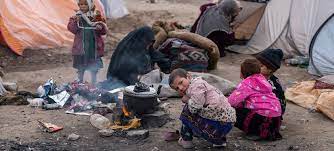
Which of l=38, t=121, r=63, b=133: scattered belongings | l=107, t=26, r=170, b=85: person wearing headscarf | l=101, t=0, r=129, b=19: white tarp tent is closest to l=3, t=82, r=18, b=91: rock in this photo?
l=107, t=26, r=170, b=85: person wearing headscarf

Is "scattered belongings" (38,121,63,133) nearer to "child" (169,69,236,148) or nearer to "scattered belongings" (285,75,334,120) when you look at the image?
"child" (169,69,236,148)

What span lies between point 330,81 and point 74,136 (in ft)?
12.6

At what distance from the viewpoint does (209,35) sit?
1054 cm

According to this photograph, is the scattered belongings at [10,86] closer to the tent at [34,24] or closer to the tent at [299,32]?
the tent at [34,24]

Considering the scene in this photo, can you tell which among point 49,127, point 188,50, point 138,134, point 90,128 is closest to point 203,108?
point 138,134

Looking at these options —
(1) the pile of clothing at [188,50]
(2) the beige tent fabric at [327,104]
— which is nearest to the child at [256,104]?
(2) the beige tent fabric at [327,104]

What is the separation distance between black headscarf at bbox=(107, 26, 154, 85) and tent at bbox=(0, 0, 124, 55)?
111 inches

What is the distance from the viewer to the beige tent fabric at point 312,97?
698 centimetres

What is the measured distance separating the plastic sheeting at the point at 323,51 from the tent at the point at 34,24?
15.6 feet

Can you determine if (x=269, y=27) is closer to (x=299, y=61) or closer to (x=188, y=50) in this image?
(x=299, y=61)

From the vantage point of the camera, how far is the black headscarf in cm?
803

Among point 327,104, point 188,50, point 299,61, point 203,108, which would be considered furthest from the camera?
point 299,61

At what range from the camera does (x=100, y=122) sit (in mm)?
6422

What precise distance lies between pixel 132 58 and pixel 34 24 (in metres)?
3.50
